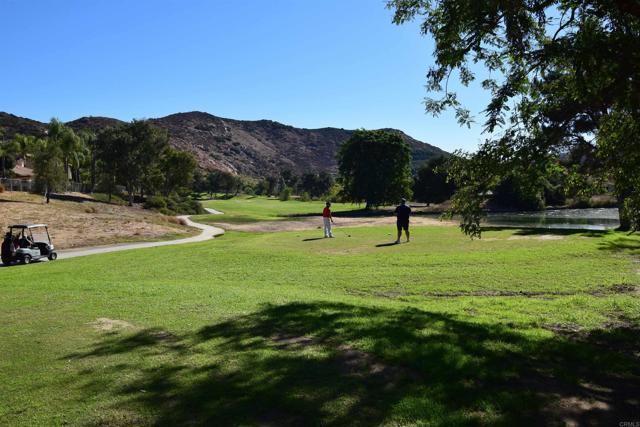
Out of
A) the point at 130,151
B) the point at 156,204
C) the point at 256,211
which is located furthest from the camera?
the point at 256,211

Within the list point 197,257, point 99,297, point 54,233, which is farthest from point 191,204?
point 99,297

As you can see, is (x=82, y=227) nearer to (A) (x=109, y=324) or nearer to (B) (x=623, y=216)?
(A) (x=109, y=324)

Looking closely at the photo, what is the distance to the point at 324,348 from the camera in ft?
23.0

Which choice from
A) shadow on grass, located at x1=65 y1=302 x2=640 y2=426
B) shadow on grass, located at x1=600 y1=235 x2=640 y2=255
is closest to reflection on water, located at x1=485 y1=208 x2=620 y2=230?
shadow on grass, located at x1=600 y1=235 x2=640 y2=255

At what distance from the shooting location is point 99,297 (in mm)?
11312

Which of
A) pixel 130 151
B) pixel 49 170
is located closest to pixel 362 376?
pixel 49 170

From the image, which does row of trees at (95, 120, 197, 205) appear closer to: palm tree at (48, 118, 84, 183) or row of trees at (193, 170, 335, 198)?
palm tree at (48, 118, 84, 183)

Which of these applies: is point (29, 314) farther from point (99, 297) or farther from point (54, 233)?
point (54, 233)

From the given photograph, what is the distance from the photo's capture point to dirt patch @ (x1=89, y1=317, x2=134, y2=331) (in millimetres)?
8398

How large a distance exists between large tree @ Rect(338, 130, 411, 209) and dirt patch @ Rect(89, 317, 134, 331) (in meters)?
71.3

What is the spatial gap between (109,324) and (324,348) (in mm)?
4281

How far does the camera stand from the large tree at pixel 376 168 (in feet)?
259

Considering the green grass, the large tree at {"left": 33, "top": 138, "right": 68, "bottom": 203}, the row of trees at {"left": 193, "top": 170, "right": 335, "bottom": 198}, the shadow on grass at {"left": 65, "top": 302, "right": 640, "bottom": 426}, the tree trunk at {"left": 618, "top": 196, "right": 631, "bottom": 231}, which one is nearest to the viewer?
the shadow on grass at {"left": 65, "top": 302, "right": 640, "bottom": 426}

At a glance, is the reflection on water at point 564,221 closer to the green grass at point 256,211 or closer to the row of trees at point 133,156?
the green grass at point 256,211
